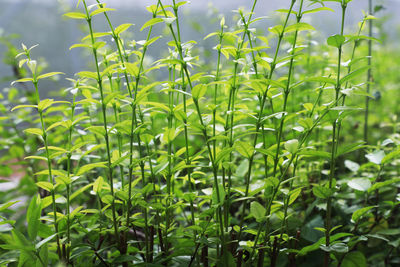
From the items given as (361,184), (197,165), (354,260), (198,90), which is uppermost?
(198,90)

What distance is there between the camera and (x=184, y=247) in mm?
625

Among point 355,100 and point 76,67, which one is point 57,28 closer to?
point 76,67

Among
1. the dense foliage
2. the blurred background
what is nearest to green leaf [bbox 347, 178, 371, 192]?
the dense foliage

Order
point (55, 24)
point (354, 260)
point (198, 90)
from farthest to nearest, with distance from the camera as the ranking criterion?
1. point (55, 24)
2. point (354, 260)
3. point (198, 90)

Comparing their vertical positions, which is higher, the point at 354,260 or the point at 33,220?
the point at 33,220

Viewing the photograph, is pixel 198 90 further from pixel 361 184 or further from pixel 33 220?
pixel 361 184

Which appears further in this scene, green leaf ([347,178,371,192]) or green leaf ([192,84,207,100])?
green leaf ([347,178,371,192])

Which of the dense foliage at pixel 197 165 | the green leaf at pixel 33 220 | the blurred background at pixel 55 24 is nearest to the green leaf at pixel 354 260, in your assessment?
the dense foliage at pixel 197 165

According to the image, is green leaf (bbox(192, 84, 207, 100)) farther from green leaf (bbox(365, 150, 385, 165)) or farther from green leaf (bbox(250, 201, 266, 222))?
green leaf (bbox(365, 150, 385, 165))

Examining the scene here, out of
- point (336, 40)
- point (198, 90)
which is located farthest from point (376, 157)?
point (198, 90)

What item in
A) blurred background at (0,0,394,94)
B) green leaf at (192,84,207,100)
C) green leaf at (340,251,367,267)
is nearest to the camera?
green leaf at (192,84,207,100)

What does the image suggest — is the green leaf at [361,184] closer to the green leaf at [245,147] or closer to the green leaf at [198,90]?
the green leaf at [245,147]

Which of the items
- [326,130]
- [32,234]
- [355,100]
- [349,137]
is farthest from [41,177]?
[355,100]

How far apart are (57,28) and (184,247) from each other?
9.03ft
